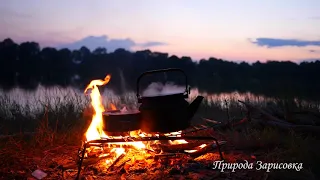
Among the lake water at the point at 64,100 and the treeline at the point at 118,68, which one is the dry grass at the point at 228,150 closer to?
the lake water at the point at 64,100

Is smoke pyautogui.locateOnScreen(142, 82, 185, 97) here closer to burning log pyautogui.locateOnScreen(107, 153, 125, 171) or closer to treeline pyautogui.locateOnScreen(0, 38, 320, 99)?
burning log pyautogui.locateOnScreen(107, 153, 125, 171)

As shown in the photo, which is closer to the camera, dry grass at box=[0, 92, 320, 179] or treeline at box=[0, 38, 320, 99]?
dry grass at box=[0, 92, 320, 179]

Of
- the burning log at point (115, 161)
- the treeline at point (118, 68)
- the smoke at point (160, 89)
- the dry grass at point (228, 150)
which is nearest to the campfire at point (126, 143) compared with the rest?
the burning log at point (115, 161)

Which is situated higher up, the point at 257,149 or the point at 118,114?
the point at 118,114

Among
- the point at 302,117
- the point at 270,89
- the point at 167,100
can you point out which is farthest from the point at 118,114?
the point at 270,89

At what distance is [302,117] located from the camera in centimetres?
493

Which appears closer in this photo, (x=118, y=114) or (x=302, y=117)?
(x=118, y=114)

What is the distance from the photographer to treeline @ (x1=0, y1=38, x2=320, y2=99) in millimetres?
19047

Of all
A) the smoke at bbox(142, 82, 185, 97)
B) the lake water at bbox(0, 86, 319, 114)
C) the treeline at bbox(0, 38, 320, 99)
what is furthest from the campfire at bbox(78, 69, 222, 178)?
the treeline at bbox(0, 38, 320, 99)

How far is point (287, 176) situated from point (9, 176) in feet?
9.23

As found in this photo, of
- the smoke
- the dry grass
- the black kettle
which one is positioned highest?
the smoke

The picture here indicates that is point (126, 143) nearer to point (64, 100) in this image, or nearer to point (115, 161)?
point (115, 161)

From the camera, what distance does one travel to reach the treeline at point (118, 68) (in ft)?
62.5

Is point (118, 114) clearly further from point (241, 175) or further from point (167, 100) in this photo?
point (241, 175)
